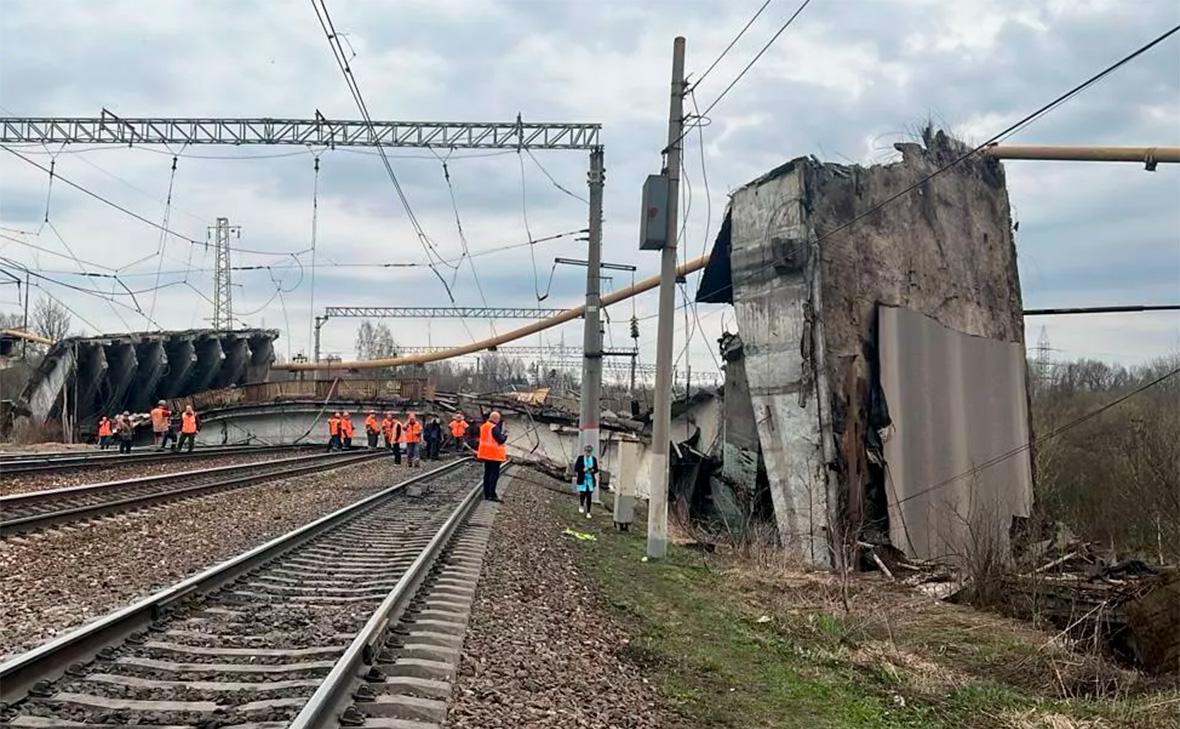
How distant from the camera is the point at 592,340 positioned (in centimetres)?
2194

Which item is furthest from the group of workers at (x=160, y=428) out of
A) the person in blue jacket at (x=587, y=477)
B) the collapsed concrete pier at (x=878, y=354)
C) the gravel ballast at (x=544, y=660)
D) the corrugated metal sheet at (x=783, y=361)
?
the gravel ballast at (x=544, y=660)

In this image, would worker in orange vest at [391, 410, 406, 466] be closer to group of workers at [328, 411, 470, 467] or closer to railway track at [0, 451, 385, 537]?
group of workers at [328, 411, 470, 467]

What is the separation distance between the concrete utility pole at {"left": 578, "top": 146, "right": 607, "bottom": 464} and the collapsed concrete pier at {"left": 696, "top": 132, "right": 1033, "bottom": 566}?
4.30 m

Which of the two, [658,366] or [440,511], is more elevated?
[658,366]

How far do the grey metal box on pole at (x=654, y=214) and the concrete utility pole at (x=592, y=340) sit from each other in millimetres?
8680

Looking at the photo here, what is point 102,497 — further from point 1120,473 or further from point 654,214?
point 1120,473

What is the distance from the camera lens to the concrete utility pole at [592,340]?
2180cm

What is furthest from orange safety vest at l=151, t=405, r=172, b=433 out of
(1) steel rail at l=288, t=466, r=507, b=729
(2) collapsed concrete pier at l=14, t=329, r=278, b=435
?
(1) steel rail at l=288, t=466, r=507, b=729

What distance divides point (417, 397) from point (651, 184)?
40.1 meters

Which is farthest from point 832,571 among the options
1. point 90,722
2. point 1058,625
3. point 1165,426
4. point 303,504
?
point 1165,426

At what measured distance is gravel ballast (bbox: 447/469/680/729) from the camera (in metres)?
5.17

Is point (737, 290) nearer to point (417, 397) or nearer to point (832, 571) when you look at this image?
point (832, 571)

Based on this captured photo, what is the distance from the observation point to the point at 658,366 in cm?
1305

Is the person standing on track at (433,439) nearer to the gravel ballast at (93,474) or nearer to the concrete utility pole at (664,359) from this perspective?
the gravel ballast at (93,474)
